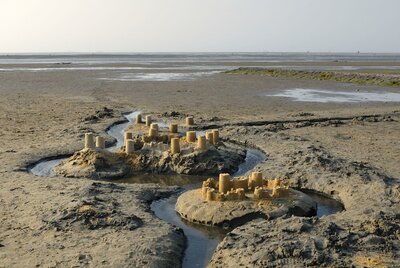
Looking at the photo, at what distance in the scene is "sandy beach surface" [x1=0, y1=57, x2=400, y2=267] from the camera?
7754 millimetres

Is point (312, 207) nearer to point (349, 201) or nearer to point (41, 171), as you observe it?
point (349, 201)

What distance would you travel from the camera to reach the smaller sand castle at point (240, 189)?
1025 centimetres

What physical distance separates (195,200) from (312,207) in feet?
8.10

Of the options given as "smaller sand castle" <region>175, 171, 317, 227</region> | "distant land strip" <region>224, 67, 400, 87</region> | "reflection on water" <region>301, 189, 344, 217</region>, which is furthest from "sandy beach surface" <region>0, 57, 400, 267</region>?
"distant land strip" <region>224, 67, 400, 87</region>

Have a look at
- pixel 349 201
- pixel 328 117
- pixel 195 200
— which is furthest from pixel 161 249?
pixel 328 117

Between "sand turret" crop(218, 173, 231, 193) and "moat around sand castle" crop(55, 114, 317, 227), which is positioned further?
"sand turret" crop(218, 173, 231, 193)

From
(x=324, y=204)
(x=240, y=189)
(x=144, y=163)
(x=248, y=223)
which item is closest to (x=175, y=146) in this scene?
(x=144, y=163)

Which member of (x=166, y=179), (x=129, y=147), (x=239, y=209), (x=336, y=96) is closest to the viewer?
(x=239, y=209)

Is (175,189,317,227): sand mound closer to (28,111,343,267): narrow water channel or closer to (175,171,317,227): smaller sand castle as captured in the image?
(175,171,317,227): smaller sand castle

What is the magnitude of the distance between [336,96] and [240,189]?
2283 centimetres

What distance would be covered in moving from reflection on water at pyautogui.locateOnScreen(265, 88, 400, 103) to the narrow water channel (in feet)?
48.9

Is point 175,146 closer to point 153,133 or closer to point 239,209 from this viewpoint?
point 153,133

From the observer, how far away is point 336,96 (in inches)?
1238

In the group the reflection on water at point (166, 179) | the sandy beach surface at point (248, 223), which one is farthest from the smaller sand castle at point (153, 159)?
the sandy beach surface at point (248, 223)
